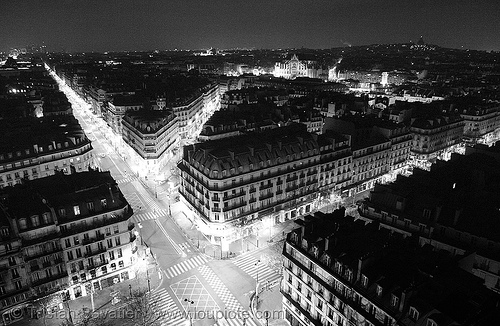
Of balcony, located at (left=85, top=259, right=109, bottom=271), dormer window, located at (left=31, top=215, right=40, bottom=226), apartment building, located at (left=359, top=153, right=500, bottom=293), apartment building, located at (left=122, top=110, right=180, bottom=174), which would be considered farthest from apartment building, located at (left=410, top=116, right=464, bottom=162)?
dormer window, located at (left=31, top=215, right=40, bottom=226)

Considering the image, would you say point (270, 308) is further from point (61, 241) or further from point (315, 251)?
point (61, 241)

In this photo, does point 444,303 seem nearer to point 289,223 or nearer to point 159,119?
point 289,223

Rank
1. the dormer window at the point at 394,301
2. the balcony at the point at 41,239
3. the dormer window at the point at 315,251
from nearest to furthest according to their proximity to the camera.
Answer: the dormer window at the point at 394,301, the dormer window at the point at 315,251, the balcony at the point at 41,239

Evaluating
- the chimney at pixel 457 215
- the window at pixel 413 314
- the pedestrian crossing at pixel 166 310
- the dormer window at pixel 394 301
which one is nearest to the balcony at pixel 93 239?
the pedestrian crossing at pixel 166 310

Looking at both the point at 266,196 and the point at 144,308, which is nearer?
the point at 144,308

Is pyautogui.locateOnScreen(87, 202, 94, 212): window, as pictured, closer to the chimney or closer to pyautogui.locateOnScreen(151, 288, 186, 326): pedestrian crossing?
pyautogui.locateOnScreen(151, 288, 186, 326): pedestrian crossing

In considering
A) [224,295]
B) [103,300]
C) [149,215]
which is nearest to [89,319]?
[103,300]

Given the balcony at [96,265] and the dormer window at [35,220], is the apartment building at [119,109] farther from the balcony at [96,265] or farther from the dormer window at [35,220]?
the dormer window at [35,220]
